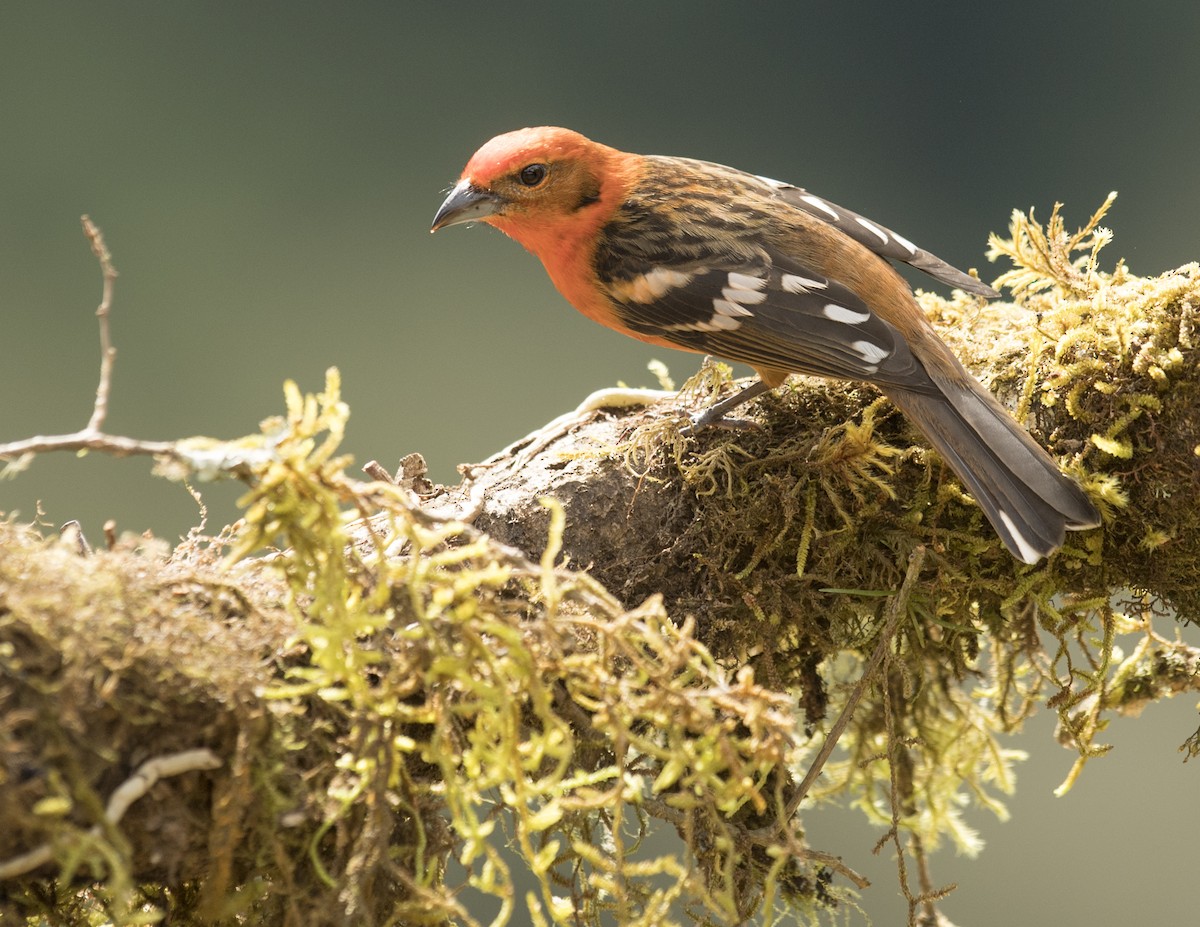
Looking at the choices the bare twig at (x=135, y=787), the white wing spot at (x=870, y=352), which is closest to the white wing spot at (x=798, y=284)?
the white wing spot at (x=870, y=352)

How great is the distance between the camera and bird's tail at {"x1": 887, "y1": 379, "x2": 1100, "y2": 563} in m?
1.79

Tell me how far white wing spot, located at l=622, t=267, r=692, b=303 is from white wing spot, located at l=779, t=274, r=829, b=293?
0.20 meters

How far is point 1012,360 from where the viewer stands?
2129mm

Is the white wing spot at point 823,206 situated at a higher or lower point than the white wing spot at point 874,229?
higher

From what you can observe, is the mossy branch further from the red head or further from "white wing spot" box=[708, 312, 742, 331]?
the red head

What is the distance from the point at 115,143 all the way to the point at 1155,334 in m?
4.42

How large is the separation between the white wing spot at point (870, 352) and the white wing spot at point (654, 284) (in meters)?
0.45

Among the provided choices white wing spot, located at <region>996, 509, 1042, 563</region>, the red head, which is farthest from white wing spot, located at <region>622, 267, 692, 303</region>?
white wing spot, located at <region>996, 509, 1042, 563</region>

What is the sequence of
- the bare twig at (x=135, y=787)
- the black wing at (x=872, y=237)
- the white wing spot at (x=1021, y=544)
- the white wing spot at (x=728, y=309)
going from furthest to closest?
1. the black wing at (x=872, y=237)
2. the white wing spot at (x=728, y=309)
3. the white wing spot at (x=1021, y=544)
4. the bare twig at (x=135, y=787)

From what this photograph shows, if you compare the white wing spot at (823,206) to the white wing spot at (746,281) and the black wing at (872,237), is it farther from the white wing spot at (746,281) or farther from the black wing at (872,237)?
the white wing spot at (746,281)

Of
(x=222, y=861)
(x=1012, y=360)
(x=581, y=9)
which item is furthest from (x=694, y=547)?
(x=581, y=9)

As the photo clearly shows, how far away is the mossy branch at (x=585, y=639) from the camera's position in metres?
1.29

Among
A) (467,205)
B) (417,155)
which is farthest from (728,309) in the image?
(417,155)

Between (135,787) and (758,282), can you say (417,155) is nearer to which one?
(758,282)
